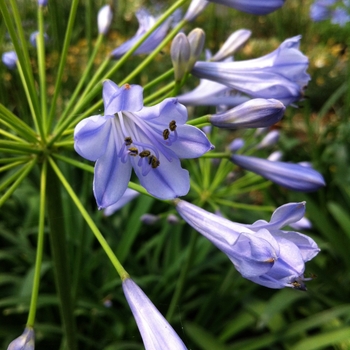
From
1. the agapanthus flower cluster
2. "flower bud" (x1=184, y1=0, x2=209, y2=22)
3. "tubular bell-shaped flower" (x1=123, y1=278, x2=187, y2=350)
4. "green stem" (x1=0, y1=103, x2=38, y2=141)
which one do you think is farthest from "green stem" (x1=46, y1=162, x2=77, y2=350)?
the agapanthus flower cluster

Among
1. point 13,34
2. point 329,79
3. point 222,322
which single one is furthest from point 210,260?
point 329,79

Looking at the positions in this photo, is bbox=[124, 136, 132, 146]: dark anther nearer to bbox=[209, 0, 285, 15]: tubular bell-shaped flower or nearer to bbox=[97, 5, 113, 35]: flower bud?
bbox=[209, 0, 285, 15]: tubular bell-shaped flower

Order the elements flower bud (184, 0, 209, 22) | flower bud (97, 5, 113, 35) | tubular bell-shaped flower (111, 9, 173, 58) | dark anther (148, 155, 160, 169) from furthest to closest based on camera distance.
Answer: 1. flower bud (97, 5, 113, 35)
2. tubular bell-shaped flower (111, 9, 173, 58)
3. flower bud (184, 0, 209, 22)
4. dark anther (148, 155, 160, 169)

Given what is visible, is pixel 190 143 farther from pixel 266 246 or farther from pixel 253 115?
pixel 266 246

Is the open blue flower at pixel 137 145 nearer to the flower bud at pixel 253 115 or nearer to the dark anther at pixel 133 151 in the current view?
the dark anther at pixel 133 151

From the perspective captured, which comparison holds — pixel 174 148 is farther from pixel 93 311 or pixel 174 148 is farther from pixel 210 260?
pixel 210 260

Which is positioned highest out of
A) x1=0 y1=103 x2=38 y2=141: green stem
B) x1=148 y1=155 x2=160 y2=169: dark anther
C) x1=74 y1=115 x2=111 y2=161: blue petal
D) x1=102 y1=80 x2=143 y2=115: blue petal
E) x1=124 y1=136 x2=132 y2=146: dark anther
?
x1=0 y1=103 x2=38 y2=141: green stem

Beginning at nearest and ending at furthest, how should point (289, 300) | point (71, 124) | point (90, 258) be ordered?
point (71, 124) < point (289, 300) < point (90, 258)
